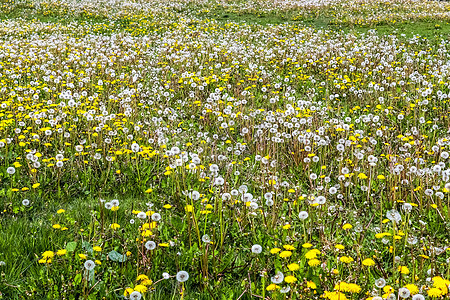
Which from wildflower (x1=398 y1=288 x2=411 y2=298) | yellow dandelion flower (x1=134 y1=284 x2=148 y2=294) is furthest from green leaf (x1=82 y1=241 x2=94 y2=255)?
wildflower (x1=398 y1=288 x2=411 y2=298)

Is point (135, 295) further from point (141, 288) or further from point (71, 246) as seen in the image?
point (71, 246)

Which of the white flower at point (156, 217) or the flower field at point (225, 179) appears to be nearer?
the flower field at point (225, 179)

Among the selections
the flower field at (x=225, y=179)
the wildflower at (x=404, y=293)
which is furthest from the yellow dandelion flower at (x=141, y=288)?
the wildflower at (x=404, y=293)

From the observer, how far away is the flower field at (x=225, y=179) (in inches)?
104

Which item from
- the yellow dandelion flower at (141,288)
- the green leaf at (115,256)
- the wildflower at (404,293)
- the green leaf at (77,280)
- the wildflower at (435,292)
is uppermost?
the wildflower at (404,293)

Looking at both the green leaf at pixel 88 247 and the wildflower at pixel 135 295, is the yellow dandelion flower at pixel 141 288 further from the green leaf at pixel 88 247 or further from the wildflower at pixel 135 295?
the green leaf at pixel 88 247

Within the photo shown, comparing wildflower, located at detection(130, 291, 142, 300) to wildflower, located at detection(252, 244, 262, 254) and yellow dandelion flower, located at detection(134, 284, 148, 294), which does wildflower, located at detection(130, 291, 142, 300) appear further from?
wildflower, located at detection(252, 244, 262, 254)

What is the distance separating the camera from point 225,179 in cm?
355

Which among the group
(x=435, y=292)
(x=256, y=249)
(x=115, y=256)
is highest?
(x=435, y=292)

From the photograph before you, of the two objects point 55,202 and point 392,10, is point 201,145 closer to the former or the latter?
point 55,202

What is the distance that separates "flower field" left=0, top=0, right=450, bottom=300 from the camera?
2.65 m

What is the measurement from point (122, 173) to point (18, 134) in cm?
187

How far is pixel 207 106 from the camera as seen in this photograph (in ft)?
20.3

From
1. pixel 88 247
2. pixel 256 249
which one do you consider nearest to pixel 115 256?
pixel 88 247
